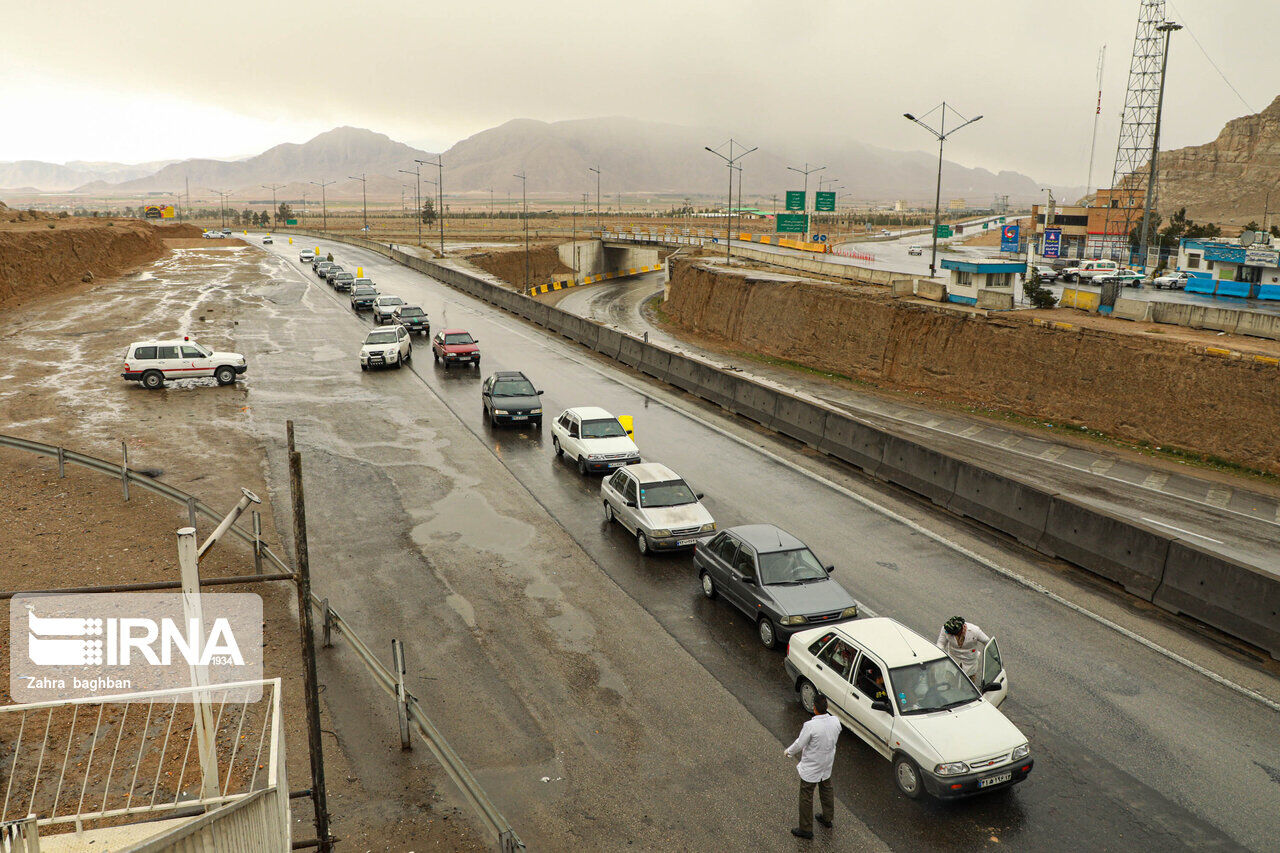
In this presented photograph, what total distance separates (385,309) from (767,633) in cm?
3863

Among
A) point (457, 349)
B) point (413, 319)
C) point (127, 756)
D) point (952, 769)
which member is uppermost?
point (413, 319)

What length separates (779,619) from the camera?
43.5 feet

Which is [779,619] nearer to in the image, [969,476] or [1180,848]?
[1180,848]

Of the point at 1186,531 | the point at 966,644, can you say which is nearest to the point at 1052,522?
the point at 1186,531

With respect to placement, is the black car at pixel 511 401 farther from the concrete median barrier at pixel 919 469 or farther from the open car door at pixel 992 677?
the open car door at pixel 992 677

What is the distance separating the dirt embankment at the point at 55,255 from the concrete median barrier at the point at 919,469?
51.9 meters

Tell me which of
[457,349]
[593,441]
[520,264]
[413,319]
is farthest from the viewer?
[520,264]

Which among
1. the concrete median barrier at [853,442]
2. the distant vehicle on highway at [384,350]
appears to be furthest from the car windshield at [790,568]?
the distant vehicle on highway at [384,350]

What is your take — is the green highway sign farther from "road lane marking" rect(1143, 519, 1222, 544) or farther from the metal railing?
the metal railing

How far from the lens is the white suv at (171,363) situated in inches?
1212

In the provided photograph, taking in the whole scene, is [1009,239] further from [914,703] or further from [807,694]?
[914,703]

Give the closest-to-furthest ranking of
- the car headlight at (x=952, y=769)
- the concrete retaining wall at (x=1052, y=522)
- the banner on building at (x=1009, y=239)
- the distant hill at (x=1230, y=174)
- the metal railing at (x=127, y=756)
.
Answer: the metal railing at (x=127, y=756) < the car headlight at (x=952, y=769) < the concrete retaining wall at (x=1052, y=522) < the banner on building at (x=1009, y=239) < the distant hill at (x=1230, y=174)

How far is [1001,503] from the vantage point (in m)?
18.5

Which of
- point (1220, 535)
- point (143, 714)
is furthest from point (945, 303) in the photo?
→ point (143, 714)
